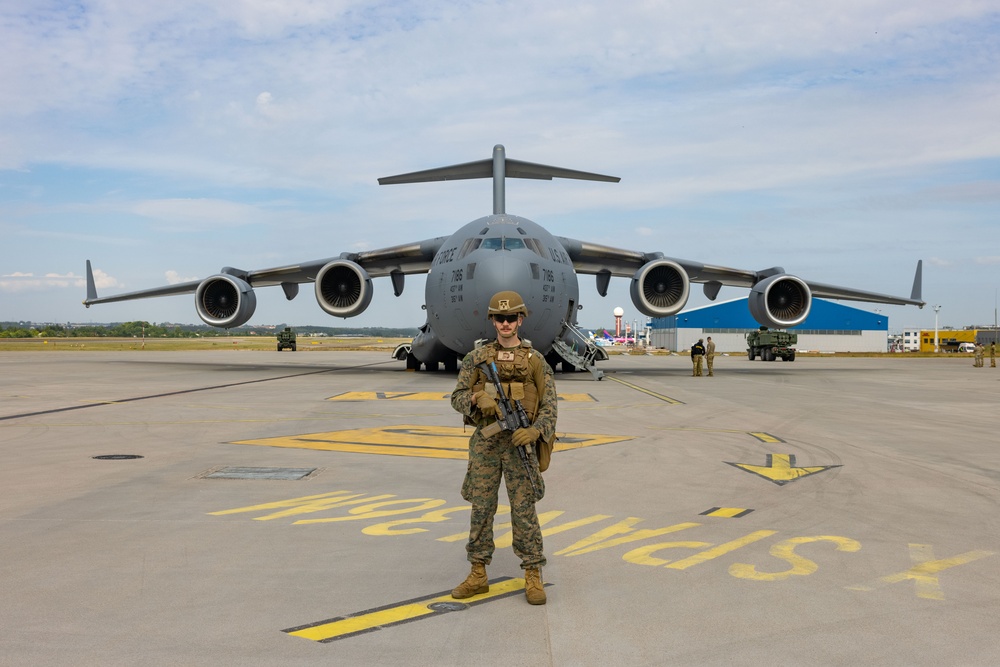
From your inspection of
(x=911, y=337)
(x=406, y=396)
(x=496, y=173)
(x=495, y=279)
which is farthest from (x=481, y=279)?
(x=911, y=337)

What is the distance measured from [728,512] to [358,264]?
21226 mm

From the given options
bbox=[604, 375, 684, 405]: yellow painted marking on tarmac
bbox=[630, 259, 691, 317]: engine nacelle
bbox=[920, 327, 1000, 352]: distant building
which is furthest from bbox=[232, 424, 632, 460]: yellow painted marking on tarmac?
bbox=[920, 327, 1000, 352]: distant building

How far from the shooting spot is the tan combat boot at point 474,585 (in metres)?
4.38

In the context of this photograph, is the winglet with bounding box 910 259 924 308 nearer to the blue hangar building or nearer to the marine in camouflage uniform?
the marine in camouflage uniform

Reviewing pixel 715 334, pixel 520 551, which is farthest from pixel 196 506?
pixel 715 334

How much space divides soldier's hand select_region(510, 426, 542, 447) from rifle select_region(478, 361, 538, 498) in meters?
0.06

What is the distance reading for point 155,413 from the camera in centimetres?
1325

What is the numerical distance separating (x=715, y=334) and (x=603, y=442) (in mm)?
69212

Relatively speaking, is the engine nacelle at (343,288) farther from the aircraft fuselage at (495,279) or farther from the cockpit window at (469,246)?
the cockpit window at (469,246)

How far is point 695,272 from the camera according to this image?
88.4 ft

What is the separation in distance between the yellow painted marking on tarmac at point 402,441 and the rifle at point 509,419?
165 inches

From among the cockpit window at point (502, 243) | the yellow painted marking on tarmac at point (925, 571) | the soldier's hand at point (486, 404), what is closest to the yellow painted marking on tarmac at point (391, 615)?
the soldier's hand at point (486, 404)

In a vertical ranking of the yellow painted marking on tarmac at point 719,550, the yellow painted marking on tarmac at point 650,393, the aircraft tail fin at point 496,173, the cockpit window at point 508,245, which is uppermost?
the aircraft tail fin at point 496,173

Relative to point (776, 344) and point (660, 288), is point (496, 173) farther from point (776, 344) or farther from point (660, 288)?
point (776, 344)
